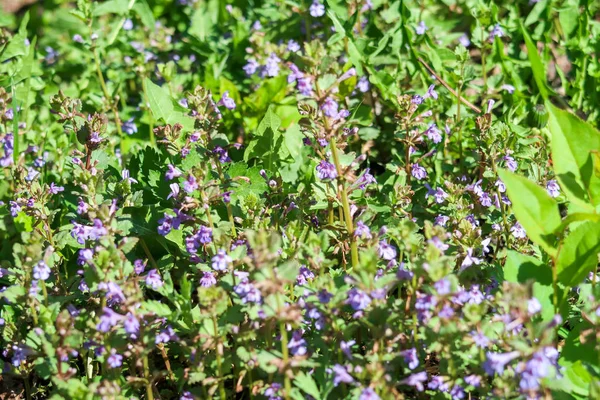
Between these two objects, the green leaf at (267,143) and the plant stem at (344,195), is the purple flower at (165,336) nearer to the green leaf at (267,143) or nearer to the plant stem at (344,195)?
the plant stem at (344,195)

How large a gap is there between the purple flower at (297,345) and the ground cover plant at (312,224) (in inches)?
0.6

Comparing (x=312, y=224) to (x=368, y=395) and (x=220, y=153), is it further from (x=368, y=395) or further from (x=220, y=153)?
(x=368, y=395)

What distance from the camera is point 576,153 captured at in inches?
125

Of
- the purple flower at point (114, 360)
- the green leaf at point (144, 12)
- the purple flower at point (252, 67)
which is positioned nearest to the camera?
the purple flower at point (114, 360)

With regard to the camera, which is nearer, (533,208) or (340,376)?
(340,376)

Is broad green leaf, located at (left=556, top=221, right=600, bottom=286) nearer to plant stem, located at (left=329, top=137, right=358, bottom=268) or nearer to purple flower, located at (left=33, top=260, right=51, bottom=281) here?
plant stem, located at (left=329, top=137, right=358, bottom=268)

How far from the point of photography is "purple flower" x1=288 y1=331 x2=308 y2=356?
2.81 meters

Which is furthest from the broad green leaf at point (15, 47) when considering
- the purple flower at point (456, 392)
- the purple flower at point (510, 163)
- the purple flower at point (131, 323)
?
the purple flower at point (456, 392)

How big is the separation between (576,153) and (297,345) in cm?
140

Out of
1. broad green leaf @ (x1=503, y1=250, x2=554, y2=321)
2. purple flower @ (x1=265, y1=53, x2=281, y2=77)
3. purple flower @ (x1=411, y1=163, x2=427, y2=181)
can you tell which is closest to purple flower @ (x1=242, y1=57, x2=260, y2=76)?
purple flower @ (x1=265, y1=53, x2=281, y2=77)

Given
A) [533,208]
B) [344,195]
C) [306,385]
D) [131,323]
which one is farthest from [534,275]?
[131,323]

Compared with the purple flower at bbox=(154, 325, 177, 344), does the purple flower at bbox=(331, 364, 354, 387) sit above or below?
above

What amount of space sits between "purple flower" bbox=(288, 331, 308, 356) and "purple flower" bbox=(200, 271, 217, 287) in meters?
0.49

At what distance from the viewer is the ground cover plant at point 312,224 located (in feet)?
8.98
